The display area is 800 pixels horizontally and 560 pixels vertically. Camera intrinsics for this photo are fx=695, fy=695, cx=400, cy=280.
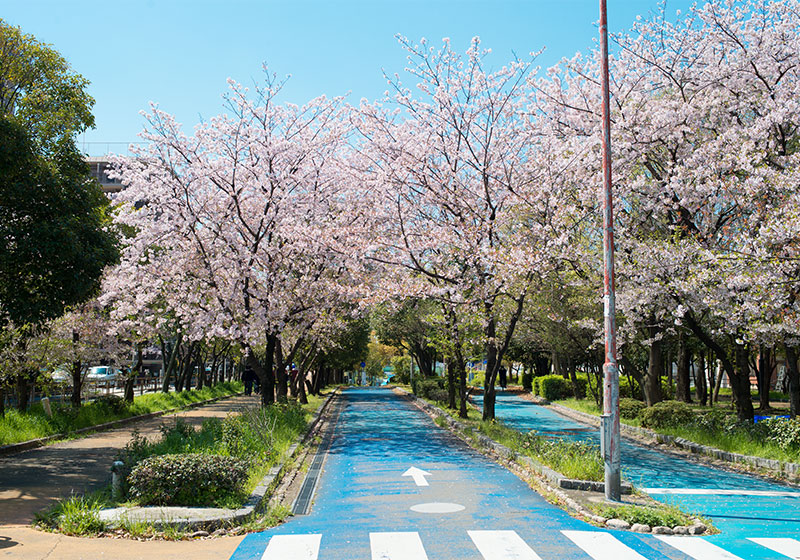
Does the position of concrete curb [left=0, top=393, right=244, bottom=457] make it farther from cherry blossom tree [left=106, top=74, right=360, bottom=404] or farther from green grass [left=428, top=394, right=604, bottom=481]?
green grass [left=428, top=394, right=604, bottom=481]

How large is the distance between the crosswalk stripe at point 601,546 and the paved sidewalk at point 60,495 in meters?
3.90

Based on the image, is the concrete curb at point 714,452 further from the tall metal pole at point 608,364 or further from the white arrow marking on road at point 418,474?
the white arrow marking on road at point 418,474

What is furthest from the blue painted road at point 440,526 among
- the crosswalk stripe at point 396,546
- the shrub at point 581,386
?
the shrub at point 581,386

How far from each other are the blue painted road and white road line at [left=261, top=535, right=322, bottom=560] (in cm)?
1

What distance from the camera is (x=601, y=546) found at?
7.66m

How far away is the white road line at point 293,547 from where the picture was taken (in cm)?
721

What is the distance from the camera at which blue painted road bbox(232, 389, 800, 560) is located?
733cm

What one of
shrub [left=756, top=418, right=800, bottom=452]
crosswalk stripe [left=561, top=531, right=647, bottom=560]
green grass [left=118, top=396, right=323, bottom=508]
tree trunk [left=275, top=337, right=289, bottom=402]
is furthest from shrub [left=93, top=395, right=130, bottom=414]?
shrub [left=756, top=418, right=800, bottom=452]

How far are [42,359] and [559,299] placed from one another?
1774 cm

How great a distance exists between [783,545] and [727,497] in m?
3.71

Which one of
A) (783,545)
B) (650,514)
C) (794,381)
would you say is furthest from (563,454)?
(794,381)

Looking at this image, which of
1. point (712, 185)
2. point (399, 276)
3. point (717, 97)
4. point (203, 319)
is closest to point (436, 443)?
point (399, 276)

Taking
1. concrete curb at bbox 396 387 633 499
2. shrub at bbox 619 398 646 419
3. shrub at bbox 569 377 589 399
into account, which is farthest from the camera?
shrub at bbox 569 377 589 399

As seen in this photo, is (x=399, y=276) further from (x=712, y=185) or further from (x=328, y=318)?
(x=712, y=185)
